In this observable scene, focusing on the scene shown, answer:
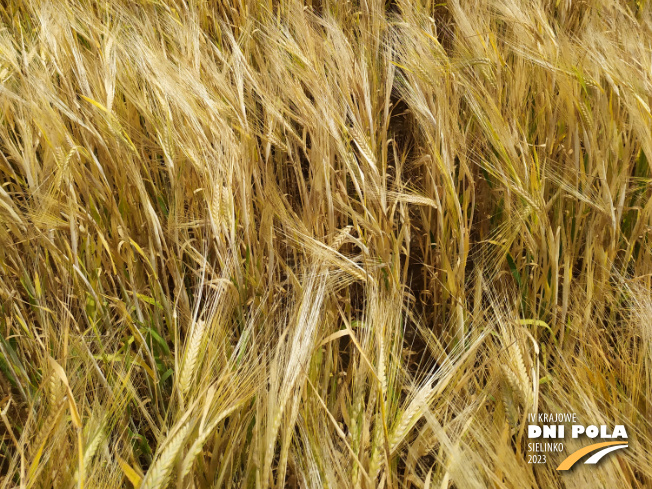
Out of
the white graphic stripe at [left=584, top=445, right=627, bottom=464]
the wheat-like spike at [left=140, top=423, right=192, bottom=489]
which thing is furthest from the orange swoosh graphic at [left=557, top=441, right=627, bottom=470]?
the wheat-like spike at [left=140, top=423, right=192, bottom=489]

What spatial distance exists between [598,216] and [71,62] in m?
1.02

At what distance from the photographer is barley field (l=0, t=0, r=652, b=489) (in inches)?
22.0

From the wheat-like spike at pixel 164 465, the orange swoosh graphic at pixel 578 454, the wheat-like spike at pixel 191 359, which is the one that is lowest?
the orange swoosh graphic at pixel 578 454

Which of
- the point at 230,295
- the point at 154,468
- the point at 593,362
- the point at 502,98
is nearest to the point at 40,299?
the point at 230,295

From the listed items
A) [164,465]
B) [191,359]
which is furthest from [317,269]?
[164,465]

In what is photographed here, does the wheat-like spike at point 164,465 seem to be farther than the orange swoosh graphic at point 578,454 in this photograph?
No

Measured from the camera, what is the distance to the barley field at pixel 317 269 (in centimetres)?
56

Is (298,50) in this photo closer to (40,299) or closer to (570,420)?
(40,299)

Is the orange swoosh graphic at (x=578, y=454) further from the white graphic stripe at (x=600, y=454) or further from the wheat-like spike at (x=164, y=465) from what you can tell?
the wheat-like spike at (x=164, y=465)

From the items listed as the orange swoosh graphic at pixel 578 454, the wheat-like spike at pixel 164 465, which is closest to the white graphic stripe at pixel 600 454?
the orange swoosh graphic at pixel 578 454

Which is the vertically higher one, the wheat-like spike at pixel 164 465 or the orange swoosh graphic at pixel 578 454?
the wheat-like spike at pixel 164 465

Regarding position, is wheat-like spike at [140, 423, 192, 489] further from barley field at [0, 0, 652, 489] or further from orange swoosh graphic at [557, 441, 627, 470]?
orange swoosh graphic at [557, 441, 627, 470]

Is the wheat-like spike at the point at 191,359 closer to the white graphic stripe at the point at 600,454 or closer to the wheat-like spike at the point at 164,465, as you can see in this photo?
the wheat-like spike at the point at 164,465

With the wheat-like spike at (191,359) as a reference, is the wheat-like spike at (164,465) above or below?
below
